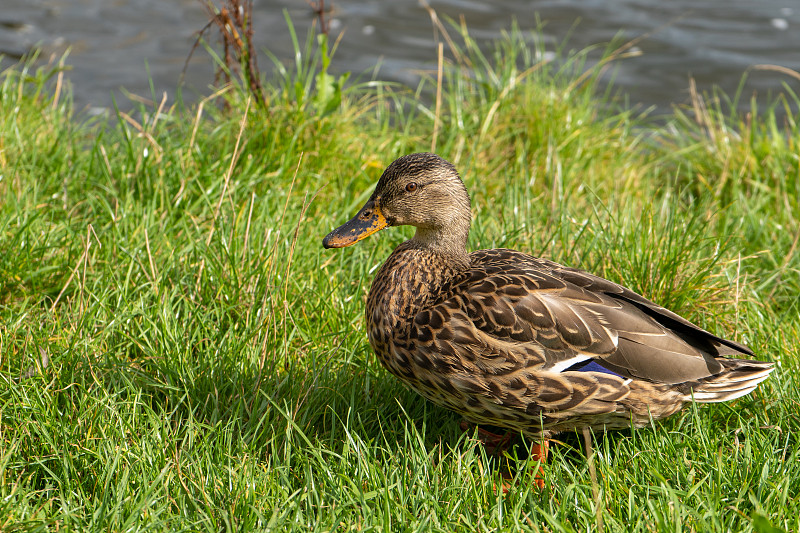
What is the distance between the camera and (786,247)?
180 inches

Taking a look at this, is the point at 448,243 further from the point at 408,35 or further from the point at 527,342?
the point at 408,35

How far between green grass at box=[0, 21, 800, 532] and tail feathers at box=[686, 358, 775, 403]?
0.11m

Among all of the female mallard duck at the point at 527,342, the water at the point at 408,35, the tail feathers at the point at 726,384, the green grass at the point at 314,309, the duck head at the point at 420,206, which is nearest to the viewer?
the green grass at the point at 314,309

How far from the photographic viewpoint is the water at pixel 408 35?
24.5ft

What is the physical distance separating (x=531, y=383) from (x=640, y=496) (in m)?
0.53

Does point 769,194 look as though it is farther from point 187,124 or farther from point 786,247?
point 187,124

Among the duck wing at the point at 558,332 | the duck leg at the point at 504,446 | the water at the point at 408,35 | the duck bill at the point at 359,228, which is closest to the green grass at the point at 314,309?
the duck leg at the point at 504,446

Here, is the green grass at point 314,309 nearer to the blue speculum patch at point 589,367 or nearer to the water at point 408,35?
the blue speculum patch at point 589,367

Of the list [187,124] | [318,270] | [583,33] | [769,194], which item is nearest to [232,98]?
Answer: [187,124]

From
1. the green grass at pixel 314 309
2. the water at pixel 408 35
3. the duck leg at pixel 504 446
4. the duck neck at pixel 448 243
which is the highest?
the water at pixel 408 35

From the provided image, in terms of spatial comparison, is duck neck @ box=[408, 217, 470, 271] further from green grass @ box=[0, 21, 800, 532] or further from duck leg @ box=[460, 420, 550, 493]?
duck leg @ box=[460, 420, 550, 493]

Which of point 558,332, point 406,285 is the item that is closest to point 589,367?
point 558,332

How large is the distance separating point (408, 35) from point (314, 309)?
527cm

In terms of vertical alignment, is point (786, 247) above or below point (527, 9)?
below
